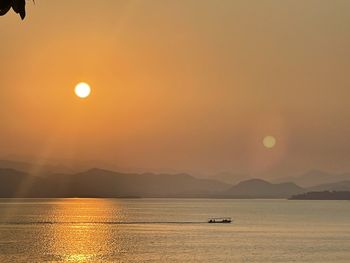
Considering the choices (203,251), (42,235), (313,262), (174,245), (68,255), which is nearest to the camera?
(313,262)

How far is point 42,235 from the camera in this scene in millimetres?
161625

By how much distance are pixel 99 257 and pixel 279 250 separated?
36.4m

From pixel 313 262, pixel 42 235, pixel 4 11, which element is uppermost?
pixel 42 235

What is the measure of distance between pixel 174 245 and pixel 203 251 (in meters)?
10.7

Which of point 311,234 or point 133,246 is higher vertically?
point 311,234

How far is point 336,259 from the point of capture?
361 ft

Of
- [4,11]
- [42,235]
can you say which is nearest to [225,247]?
[42,235]

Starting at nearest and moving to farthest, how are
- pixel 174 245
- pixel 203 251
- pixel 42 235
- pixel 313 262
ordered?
pixel 313 262
pixel 203 251
pixel 174 245
pixel 42 235

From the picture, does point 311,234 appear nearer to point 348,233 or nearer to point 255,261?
point 348,233

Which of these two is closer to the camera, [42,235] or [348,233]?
[42,235]

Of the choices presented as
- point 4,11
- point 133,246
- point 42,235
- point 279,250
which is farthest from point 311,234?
point 4,11

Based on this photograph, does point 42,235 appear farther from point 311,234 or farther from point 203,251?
point 311,234

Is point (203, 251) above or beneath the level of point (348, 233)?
beneath

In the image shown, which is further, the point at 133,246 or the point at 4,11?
the point at 133,246
